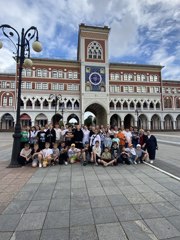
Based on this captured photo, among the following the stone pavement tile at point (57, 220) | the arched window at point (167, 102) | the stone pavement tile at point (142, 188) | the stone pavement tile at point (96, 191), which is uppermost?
the arched window at point (167, 102)

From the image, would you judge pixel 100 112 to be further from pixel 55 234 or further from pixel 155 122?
pixel 55 234

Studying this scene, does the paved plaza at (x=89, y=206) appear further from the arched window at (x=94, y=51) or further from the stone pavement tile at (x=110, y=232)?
the arched window at (x=94, y=51)

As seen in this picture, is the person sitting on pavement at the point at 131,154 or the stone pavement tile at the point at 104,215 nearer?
the stone pavement tile at the point at 104,215

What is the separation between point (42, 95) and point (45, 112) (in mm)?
4275

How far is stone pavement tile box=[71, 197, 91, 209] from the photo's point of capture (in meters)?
3.76

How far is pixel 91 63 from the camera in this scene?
140 ft

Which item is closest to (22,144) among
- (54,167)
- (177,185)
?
(54,167)

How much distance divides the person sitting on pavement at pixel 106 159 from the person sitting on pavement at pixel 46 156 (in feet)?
7.27

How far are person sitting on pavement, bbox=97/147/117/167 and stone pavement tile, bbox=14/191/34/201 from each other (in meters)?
3.73

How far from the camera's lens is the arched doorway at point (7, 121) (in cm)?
4150

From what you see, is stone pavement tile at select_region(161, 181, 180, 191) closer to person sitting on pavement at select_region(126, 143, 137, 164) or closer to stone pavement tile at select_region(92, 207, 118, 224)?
stone pavement tile at select_region(92, 207, 118, 224)

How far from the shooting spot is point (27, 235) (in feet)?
8.96

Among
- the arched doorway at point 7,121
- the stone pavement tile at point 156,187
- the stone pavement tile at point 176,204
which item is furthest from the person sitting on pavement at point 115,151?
the arched doorway at point 7,121

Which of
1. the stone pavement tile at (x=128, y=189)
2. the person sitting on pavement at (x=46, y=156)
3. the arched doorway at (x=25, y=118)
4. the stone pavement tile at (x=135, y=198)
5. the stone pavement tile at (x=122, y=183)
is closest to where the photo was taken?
the stone pavement tile at (x=135, y=198)
